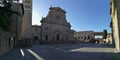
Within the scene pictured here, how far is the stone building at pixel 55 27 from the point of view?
63.0 metres

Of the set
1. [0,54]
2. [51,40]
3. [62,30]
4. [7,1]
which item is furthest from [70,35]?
[7,1]

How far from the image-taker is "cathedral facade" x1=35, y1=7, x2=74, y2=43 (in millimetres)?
62844

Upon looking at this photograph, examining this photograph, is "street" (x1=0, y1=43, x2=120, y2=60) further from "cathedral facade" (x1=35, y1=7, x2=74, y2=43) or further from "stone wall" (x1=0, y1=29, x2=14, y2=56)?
"cathedral facade" (x1=35, y1=7, x2=74, y2=43)

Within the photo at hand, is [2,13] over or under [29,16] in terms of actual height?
under

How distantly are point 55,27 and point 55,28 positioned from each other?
38 cm

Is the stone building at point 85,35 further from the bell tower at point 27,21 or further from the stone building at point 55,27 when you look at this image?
the bell tower at point 27,21

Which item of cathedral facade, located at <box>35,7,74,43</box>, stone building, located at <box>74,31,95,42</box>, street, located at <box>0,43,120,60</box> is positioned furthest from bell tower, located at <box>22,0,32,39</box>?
stone building, located at <box>74,31,95,42</box>

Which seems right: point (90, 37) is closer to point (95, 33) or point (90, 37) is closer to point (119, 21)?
point (95, 33)

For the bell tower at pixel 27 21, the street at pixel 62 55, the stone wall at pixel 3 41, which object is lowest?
the street at pixel 62 55

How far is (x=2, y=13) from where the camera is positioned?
8883 millimetres

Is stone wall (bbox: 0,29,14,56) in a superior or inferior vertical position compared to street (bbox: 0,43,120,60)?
superior

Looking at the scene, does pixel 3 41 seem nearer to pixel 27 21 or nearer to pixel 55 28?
pixel 27 21

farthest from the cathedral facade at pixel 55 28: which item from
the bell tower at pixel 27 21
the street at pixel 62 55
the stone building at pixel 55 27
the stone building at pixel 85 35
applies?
the street at pixel 62 55

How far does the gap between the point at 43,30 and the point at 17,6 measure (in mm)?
23288
